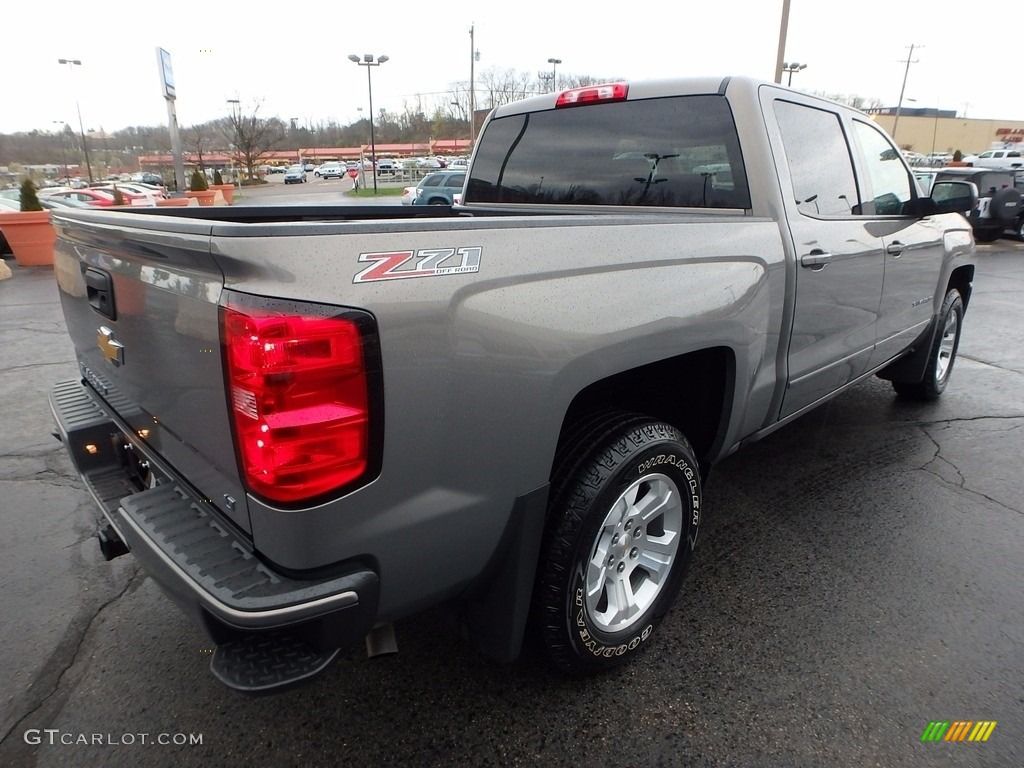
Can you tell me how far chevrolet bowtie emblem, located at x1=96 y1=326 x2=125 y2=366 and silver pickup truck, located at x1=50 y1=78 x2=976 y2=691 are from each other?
0.01 metres

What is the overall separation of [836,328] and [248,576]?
113 inches

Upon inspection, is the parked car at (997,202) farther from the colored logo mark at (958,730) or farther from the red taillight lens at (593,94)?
the colored logo mark at (958,730)

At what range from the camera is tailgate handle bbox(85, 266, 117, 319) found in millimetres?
1977

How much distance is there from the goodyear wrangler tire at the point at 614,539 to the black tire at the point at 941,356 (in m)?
3.36

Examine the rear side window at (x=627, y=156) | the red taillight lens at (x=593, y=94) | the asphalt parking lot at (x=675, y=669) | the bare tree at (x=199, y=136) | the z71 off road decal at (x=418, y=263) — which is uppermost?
the bare tree at (x=199, y=136)

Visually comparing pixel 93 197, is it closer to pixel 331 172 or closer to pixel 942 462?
pixel 942 462

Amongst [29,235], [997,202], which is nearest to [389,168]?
[29,235]

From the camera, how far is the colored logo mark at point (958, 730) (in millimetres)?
2033

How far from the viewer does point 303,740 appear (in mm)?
2027

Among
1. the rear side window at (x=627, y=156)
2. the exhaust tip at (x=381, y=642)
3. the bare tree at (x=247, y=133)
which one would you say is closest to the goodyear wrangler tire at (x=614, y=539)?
the exhaust tip at (x=381, y=642)

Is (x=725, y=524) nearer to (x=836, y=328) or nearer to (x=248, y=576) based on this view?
(x=836, y=328)

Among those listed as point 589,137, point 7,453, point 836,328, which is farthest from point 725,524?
point 7,453

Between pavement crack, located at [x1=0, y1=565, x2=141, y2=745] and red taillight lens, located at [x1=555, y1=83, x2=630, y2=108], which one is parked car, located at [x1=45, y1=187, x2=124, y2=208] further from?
pavement crack, located at [x1=0, y1=565, x2=141, y2=745]

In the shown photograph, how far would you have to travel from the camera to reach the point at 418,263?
4.96ft
